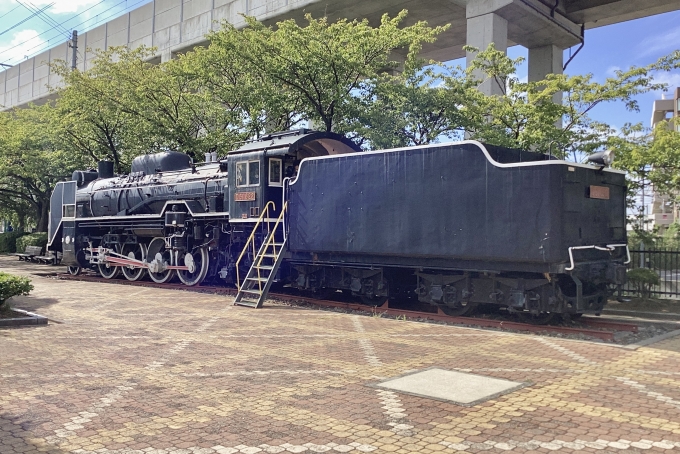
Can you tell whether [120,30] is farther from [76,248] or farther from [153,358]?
[153,358]

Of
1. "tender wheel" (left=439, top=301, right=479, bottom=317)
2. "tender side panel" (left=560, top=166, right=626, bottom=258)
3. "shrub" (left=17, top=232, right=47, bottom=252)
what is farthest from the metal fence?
"shrub" (left=17, top=232, right=47, bottom=252)

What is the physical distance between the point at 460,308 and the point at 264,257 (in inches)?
188

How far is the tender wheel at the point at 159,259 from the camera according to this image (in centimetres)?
1557

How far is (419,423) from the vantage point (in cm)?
480

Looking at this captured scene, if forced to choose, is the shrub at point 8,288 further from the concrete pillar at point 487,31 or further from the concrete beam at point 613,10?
the concrete beam at point 613,10

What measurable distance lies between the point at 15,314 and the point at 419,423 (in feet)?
25.3

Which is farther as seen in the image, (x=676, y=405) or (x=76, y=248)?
(x=76, y=248)

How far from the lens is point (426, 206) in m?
10.2

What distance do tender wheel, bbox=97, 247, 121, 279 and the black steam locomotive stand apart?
147cm

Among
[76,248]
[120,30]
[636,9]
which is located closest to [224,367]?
[76,248]

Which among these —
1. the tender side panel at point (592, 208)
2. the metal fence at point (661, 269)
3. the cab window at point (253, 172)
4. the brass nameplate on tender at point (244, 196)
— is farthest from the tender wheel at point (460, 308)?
the cab window at point (253, 172)

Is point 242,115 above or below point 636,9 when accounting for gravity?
below

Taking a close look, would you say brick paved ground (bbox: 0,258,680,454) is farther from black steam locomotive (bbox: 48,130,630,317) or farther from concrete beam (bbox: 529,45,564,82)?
concrete beam (bbox: 529,45,564,82)

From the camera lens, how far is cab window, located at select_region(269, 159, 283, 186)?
1300 cm
